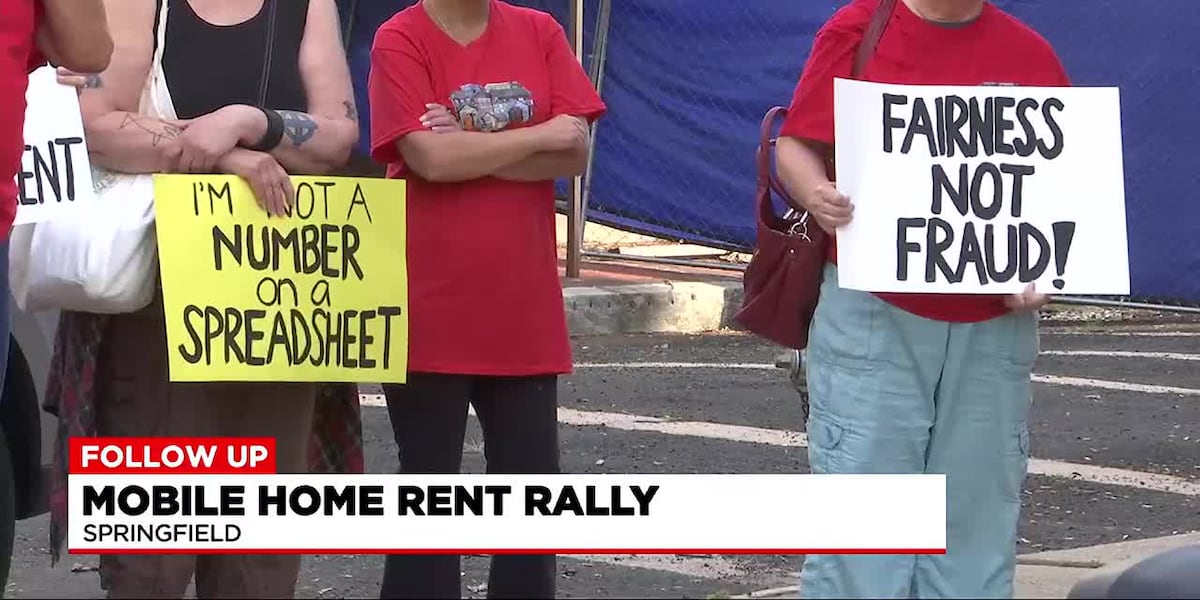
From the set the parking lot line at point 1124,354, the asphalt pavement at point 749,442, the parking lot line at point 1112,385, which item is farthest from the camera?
the parking lot line at point 1124,354

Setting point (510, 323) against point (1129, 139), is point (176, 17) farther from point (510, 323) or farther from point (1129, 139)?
point (1129, 139)

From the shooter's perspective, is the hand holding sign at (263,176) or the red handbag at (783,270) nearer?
the hand holding sign at (263,176)

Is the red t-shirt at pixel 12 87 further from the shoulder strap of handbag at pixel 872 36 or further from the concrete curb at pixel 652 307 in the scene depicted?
the concrete curb at pixel 652 307

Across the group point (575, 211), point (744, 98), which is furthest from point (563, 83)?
point (744, 98)

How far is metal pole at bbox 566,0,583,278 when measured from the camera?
42.6ft

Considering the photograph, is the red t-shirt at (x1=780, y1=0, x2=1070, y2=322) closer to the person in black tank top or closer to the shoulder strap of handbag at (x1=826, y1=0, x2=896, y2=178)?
the shoulder strap of handbag at (x1=826, y1=0, x2=896, y2=178)

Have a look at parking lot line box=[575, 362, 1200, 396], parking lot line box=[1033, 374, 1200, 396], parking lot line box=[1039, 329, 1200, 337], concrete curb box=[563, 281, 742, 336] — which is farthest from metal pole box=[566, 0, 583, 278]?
parking lot line box=[1033, 374, 1200, 396]

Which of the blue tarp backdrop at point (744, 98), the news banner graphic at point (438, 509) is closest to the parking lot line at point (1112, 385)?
the blue tarp backdrop at point (744, 98)

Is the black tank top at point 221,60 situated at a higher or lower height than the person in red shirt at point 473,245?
higher

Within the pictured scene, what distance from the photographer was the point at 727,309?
13.1m

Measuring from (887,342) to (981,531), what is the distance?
0.47 metres

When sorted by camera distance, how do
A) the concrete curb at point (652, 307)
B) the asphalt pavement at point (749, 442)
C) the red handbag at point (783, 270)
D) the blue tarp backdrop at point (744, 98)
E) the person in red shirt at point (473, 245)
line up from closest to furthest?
the red handbag at point (783, 270), the person in red shirt at point (473, 245), the asphalt pavement at point (749, 442), the blue tarp backdrop at point (744, 98), the concrete curb at point (652, 307)

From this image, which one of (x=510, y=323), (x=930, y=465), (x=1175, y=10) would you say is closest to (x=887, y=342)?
(x=930, y=465)

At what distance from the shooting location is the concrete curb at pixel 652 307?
1259 centimetres
